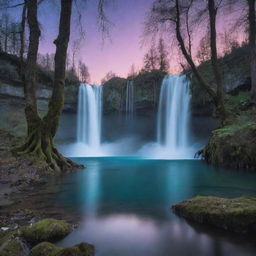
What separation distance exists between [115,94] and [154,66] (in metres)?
10.2

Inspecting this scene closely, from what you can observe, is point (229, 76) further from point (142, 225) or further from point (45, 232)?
point (45, 232)

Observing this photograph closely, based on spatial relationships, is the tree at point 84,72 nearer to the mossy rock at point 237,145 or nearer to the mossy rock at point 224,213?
the mossy rock at point 237,145

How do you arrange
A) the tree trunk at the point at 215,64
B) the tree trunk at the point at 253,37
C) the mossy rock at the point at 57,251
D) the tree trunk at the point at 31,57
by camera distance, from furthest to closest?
the tree trunk at the point at 215,64 → the tree trunk at the point at 253,37 → the tree trunk at the point at 31,57 → the mossy rock at the point at 57,251

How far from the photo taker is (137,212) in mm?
4316

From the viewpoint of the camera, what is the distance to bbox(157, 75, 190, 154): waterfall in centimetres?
2391

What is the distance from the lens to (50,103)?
10.1 m

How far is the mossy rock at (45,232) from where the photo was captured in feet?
9.20

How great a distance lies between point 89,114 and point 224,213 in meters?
25.4

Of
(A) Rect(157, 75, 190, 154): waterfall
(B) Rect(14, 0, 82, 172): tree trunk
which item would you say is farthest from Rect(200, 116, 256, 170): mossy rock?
(A) Rect(157, 75, 190, 154): waterfall

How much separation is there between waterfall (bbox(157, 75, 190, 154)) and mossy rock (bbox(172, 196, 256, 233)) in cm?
2058

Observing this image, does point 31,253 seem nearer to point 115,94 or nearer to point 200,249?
point 200,249

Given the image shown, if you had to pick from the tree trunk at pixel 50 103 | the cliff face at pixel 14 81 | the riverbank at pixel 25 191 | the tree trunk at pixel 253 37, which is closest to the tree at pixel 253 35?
the tree trunk at pixel 253 37

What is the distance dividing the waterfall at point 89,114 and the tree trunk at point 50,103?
17.0 metres

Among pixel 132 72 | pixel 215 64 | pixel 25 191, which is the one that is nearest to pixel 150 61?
pixel 132 72
